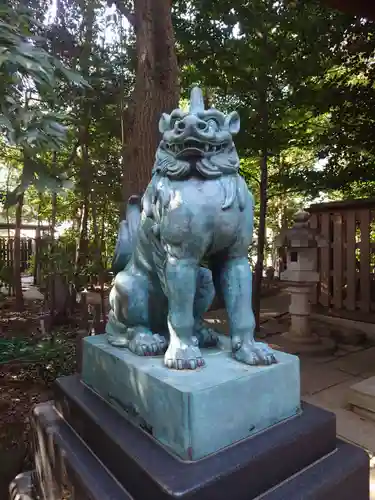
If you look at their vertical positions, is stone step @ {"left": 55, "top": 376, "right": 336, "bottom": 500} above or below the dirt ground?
above

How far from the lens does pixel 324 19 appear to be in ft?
16.3

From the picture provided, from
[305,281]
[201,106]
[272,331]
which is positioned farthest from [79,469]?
[272,331]

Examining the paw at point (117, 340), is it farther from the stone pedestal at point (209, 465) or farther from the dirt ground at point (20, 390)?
the dirt ground at point (20, 390)

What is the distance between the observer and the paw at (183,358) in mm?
1227

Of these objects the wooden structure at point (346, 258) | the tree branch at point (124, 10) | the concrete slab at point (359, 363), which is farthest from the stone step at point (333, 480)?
the wooden structure at point (346, 258)

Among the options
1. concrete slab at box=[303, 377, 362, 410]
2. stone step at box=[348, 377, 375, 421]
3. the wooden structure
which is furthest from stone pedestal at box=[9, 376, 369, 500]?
the wooden structure

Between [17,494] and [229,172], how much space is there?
1.80 m

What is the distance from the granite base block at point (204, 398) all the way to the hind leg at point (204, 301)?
0.09 metres

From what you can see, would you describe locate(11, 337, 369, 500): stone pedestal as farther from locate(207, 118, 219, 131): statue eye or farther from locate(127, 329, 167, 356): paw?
locate(207, 118, 219, 131): statue eye

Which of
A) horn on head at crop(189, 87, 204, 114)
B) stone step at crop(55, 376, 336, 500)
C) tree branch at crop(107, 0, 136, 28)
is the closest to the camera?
stone step at crop(55, 376, 336, 500)

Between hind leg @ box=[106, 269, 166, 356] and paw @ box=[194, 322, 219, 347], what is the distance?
0.15 m

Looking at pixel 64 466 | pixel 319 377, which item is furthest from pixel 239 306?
pixel 319 377

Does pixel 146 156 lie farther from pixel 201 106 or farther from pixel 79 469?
pixel 79 469

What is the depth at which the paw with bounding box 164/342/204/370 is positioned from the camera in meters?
1.23
